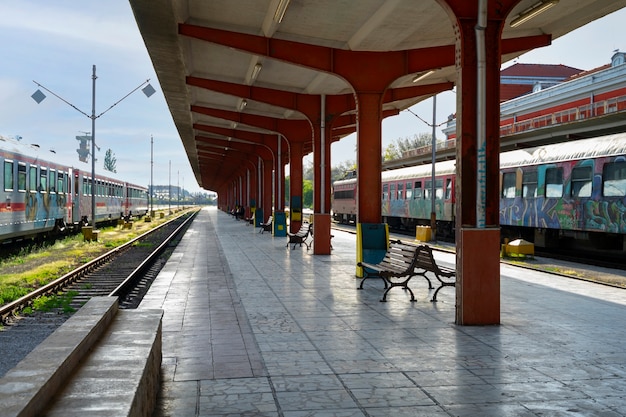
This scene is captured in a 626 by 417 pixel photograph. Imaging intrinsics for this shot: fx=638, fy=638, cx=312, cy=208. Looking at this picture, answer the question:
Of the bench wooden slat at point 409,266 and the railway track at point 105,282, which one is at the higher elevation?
the bench wooden slat at point 409,266

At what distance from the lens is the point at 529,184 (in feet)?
66.4

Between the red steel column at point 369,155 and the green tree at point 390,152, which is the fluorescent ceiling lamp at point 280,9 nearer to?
the red steel column at point 369,155

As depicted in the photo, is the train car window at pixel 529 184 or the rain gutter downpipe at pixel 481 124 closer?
the rain gutter downpipe at pixel 481 124

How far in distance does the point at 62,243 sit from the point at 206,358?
20.0 m

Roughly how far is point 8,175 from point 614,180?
640 inches

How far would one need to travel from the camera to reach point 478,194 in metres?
8.20

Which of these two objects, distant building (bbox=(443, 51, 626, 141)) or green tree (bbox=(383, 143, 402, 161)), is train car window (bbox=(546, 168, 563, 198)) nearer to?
distant building (bbox=(443, 51, 626, 141))

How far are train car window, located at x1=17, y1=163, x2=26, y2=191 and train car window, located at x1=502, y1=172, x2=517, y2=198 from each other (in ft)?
51.0

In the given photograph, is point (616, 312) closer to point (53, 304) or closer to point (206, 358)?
point (206, 358)

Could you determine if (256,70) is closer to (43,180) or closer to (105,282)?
(105,282)

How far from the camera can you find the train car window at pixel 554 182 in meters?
18.5

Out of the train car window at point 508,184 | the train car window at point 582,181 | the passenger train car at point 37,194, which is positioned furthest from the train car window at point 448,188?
the passenger train car at point 37,194

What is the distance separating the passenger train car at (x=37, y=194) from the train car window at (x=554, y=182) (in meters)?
15.6

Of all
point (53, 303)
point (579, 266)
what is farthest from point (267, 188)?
point (53, 303)
